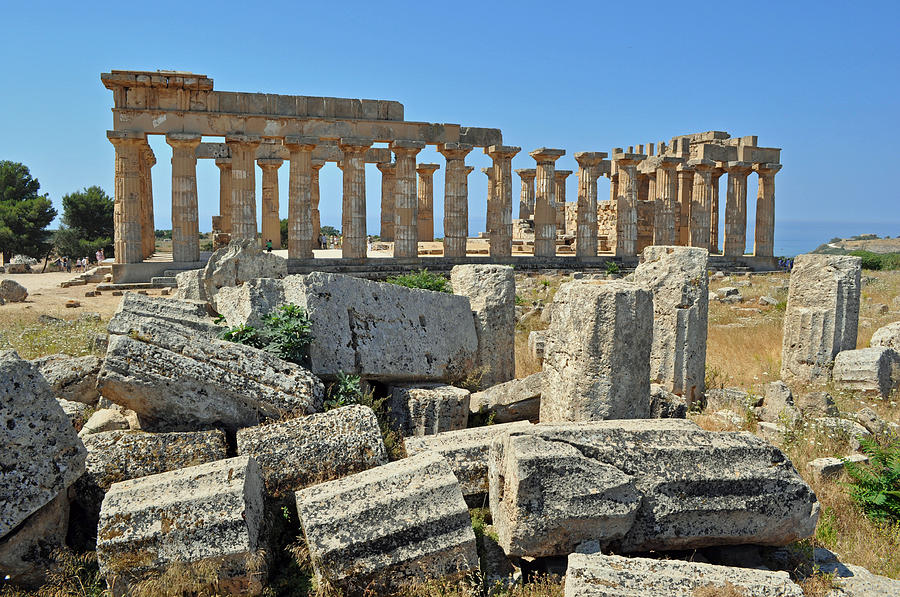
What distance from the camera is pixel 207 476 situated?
4566 millimetres

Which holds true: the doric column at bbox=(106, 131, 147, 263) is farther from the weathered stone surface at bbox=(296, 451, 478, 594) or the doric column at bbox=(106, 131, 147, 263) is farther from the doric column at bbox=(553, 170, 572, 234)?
the weathered stone surface at bbox=(296, 451, 478, 594)

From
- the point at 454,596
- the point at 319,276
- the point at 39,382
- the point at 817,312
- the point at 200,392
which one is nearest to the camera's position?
the point at 454,596

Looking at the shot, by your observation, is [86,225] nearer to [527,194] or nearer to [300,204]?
[300,204]

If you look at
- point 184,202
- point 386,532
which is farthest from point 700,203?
point 386,532

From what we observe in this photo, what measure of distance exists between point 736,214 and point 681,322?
25.6 meters

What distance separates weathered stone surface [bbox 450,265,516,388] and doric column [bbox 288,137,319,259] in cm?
1810

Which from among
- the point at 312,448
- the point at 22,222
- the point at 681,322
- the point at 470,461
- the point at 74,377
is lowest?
the point at 470,461

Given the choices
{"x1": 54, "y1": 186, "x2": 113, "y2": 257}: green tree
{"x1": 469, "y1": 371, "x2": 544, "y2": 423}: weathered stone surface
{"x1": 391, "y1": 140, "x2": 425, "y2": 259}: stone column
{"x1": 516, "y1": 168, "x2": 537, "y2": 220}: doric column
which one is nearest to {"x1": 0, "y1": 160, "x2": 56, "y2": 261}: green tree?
{"x1": 54, "y1": 186, "x2": 113, "y2": 257}: green tree

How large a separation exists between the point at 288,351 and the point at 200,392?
0.97 metres

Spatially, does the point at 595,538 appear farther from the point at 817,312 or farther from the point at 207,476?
the point at 817,312

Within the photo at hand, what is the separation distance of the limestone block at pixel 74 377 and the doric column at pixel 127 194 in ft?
59.0

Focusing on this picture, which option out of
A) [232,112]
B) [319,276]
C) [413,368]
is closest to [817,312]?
[413,368]

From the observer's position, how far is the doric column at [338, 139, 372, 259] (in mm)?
25625

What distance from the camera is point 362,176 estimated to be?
27688mm
